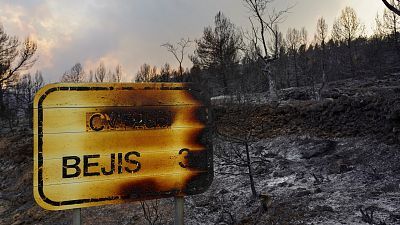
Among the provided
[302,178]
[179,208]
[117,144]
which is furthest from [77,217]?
[302,178]

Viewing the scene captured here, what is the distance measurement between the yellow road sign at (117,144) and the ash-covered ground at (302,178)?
5.04 m

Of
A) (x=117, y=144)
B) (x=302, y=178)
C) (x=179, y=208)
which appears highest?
(x=117, y=144)

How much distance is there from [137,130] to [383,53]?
45.9 meters

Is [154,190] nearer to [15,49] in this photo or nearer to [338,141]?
[338,141]

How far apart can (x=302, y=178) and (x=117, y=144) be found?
27.2 ft

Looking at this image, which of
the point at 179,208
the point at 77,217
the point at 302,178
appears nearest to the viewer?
the point at 77,217

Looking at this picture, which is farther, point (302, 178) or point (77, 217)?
point (302, 178)

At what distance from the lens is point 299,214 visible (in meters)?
6.47

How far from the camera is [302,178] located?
28.9ft

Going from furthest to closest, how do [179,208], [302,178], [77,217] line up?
[302,178] → [179,208] → [77,217]

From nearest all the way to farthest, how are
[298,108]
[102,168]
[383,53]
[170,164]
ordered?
[102,168] < [170,164] < [298,108] < [383,53]

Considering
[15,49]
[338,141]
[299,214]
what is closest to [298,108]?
[338,141]

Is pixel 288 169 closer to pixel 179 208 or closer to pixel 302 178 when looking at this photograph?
pixel 302 178

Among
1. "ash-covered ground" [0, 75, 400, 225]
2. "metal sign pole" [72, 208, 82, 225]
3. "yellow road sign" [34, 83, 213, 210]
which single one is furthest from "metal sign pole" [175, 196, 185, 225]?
"ash-covered ground" [0, 75, 400, 225]
